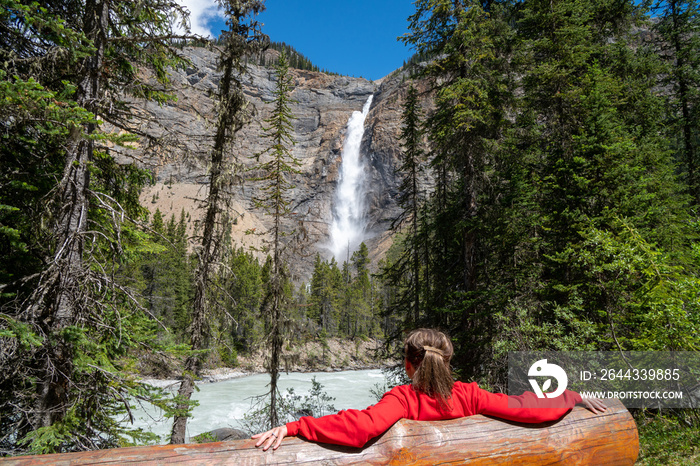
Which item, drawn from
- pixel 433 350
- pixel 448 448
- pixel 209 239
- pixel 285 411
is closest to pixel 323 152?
pixel 285 411

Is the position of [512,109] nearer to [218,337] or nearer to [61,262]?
[218,337]

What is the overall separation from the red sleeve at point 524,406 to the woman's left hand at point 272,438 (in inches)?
44.0

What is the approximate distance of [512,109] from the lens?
1230 centimetres

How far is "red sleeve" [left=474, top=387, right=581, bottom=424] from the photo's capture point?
78.7 inches

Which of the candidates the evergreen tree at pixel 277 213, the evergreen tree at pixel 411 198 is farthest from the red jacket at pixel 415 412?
the evergreen tree at pixel 411 198

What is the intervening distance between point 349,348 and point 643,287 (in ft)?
157

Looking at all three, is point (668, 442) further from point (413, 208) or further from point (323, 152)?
point (323, 152)

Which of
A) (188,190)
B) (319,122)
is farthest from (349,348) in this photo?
(319,122)

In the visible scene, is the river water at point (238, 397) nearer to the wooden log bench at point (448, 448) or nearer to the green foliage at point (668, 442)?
the green foliage at point (668, 442)

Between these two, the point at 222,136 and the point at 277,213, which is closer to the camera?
the point at 222,136

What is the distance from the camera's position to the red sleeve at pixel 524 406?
2000mm

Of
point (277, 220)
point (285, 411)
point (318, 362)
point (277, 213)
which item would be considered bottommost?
point (318, 362)

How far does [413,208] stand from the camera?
1788 centimetres

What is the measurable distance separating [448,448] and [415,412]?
0.77 ft
